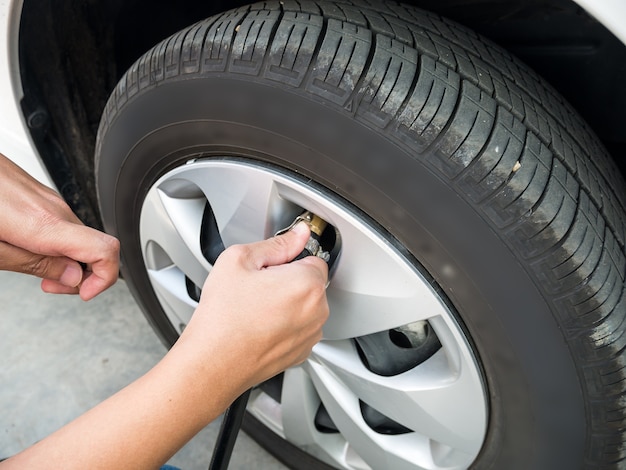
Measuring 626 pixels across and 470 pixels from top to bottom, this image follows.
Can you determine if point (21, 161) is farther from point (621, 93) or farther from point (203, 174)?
point (621, 93)

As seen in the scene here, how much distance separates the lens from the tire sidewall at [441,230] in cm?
70

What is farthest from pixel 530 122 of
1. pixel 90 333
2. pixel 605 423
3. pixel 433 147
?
pixel 90 333

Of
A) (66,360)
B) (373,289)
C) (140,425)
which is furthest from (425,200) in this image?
(66,360)

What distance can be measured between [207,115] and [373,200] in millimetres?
299

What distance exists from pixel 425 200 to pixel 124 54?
88 cm

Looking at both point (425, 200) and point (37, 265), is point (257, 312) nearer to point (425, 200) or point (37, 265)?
point (425, 200)

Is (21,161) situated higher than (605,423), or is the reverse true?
(605,423)

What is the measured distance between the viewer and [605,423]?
2.44 feet

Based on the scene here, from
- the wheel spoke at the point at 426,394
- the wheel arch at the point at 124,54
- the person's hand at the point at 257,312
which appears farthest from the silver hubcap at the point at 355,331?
the wheel arch at the point at 124,54

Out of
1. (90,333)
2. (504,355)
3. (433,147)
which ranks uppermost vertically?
(433,147)

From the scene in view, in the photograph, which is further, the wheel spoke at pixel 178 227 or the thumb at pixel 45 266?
the wheel spoke at pixel 178 227

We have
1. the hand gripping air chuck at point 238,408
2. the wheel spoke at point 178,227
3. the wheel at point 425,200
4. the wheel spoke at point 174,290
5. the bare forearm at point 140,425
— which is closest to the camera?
the bare forearm at point 140,425

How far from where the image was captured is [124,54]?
4.12ft

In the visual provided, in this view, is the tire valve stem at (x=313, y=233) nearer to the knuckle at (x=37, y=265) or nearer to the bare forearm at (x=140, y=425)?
the bare forearm at (x=140, y=425)
